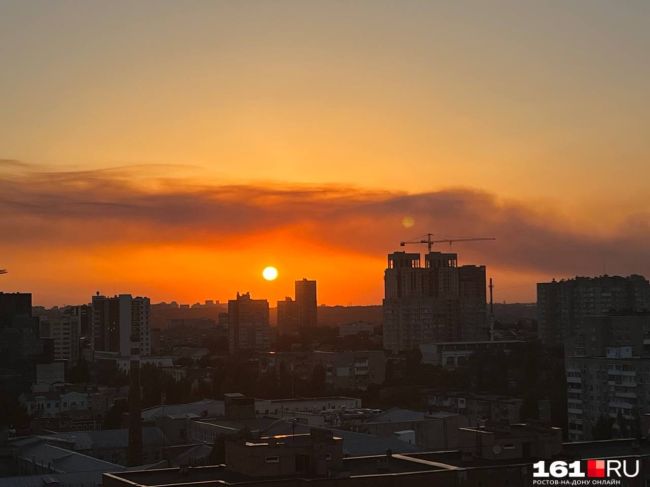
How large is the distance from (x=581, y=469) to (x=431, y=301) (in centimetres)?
8283

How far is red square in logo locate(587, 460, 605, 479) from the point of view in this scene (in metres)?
18.2

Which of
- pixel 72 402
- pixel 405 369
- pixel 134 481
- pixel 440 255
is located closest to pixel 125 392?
pixel 72 402

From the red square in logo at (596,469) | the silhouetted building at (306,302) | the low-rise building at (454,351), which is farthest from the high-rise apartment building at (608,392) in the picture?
the silhouetted building at (306,302)

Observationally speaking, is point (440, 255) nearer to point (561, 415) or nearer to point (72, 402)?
point (72, 402)

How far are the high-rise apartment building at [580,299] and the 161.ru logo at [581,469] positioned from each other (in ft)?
226

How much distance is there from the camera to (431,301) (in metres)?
101

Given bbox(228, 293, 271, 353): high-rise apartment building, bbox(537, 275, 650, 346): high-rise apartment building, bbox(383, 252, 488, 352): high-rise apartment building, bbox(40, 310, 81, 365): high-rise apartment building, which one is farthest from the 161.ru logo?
bbox(228, 293, 271, 353): high-rise apartment building

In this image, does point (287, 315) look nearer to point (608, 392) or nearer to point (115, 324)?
point (115, 324)

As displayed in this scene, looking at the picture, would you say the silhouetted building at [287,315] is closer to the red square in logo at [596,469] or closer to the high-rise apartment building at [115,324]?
the high-rise apartment building at [115,324]

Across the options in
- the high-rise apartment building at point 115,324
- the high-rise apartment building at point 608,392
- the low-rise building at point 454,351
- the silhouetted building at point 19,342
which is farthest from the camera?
the high-rise apartment building at point 115,324

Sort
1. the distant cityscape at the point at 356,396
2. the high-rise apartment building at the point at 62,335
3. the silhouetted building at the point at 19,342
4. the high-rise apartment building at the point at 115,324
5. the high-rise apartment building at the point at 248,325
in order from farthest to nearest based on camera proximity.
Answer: the high-rise apartment building at the point at 248,325, the high-rise apartment building at the point at 62,335, the high-rise apartment building at the point at 115,324, the silhouetted building at the point at 19,342, the distant cityscape at the point at 356,396

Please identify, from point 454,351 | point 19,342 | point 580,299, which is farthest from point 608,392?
point 19,342

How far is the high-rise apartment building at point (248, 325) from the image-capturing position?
416ft

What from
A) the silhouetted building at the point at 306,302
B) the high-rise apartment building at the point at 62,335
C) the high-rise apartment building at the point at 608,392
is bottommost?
the high-rise apartment building at the point at 608,392
